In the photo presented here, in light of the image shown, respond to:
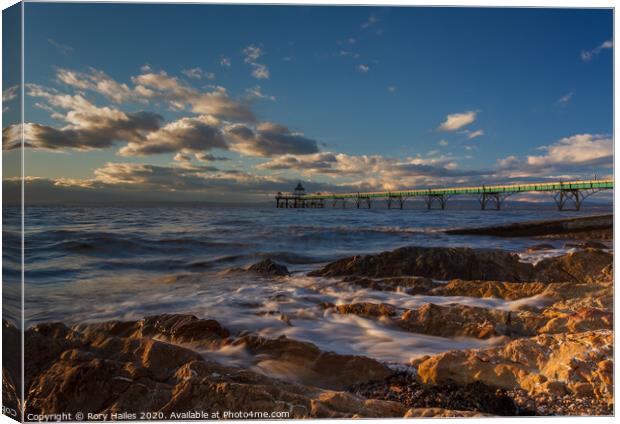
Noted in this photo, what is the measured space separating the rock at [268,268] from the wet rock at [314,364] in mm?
922

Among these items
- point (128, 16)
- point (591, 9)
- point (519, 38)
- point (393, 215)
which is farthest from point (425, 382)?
point (128, 16)

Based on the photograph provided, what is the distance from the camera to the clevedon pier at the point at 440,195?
11.2 ft

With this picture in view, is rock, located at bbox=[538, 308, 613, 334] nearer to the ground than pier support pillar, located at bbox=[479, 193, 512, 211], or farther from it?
nearer to the ground

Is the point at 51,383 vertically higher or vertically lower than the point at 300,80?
lower

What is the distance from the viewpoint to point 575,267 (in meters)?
3.62

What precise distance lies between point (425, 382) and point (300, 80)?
2246 mm

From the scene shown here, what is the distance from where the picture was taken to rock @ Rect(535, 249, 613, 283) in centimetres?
356

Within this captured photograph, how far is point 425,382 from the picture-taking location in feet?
7.95

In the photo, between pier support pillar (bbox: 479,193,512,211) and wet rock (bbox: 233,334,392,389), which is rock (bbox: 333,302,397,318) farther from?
pier support pillar (bbox: 479,193,512,211)

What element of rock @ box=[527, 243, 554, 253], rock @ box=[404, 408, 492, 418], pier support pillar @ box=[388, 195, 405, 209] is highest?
pier support pillar @ box=[388, 195, 405, 209]

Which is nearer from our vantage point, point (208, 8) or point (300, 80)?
point (208, 8)

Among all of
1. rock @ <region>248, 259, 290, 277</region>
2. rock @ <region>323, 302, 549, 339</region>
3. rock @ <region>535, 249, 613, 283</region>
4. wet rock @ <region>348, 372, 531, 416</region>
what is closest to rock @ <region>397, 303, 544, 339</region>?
rock @ <region>323, 302, 549, 339</region>

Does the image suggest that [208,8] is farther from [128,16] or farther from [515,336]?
[515,336]

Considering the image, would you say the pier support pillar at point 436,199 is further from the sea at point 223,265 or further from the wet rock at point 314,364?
the wet rock at point 314,364
